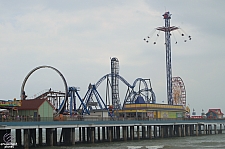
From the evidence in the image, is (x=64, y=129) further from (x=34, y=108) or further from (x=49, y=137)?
(x=34, y=108)

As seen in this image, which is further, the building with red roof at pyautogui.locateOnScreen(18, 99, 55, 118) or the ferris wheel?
the ferris wheel

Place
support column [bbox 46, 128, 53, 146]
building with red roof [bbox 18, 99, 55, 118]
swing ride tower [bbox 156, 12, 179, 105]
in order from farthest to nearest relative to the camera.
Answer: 1. swing ride tower [bbox 156, 12, 179, 105]
2. building with red roof [bbox 18, 99, 55, 118]
3. support column [bbox 46, 128, 53, 146]

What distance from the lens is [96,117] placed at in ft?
194

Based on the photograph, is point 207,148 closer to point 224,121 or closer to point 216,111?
point 224,121

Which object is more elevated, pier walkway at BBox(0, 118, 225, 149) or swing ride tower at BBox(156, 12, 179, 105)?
swing ride tower at BBox(156, 12, 179, 105)

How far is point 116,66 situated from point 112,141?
31.4 metres

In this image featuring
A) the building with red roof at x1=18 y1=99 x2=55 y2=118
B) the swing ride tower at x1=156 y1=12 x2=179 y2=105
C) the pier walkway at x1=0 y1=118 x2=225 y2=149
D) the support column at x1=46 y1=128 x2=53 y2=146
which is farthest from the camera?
the swing ride tower at x1=156 y1=12 x2=179 y2=105

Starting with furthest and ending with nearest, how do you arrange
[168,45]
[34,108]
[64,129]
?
[168,45], [64,129], [34,108]

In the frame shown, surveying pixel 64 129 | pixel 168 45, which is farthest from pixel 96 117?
pixel 168 45

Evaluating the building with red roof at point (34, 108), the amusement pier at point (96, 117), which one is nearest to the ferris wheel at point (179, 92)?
the amusement pier at point (96, 117)

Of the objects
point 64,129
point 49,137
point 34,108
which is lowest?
point 49,137

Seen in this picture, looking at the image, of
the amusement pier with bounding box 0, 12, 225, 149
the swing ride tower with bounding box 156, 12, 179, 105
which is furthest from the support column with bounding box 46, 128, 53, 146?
the swing ride tower with bounding box 156, 12, 179, 105

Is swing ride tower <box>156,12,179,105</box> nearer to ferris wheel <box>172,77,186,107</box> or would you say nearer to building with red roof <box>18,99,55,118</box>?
ferris wheel <box>172,77,186,107</box>

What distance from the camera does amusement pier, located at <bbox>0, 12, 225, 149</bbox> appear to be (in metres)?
49.9
